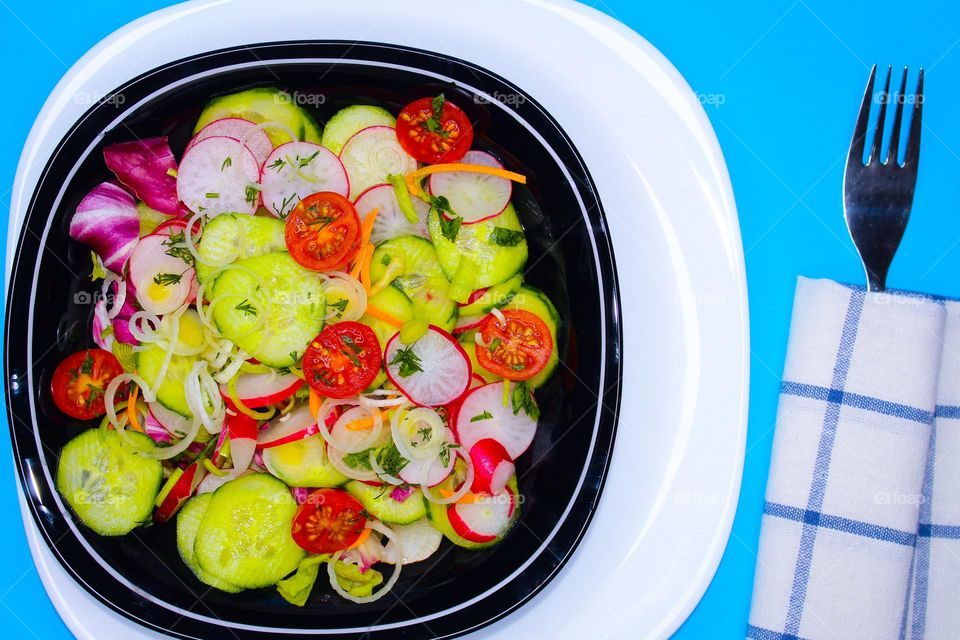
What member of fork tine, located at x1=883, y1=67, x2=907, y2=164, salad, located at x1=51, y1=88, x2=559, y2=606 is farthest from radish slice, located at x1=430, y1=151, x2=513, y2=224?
fork tine, located at x1=883, y1=67, x2=907, y2=164

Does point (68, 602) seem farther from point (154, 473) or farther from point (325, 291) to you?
point (325, 291)

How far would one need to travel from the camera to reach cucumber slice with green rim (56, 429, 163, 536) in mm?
1321

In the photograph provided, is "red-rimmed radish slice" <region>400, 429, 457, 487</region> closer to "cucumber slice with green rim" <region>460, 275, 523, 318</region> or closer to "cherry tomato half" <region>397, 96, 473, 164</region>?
"cucumber slice with green rim" <region>460, 275, 523, 318</region>

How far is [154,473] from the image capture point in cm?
136

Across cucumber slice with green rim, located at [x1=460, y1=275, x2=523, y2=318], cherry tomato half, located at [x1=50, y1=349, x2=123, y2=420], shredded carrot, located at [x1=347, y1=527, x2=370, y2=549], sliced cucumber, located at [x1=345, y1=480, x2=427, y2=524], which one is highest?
cucumber slice with green rim, located at [x1=460, y1=275, x2=523, y2=318]

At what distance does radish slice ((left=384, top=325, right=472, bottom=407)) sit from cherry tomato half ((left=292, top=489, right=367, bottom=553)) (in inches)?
9.6

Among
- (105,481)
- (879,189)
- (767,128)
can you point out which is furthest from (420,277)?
(879,189)

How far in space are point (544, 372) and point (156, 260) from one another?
76 cm

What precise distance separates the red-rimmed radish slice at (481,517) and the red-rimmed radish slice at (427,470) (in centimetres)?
6

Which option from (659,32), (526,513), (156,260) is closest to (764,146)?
(659,32)

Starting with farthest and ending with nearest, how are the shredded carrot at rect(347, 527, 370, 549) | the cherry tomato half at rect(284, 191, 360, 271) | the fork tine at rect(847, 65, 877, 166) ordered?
the fork tine at rect(847, 65, 877, 166), the shredded carrot at rect(347, 527, 370, 549), the cherry tomato half at rect(284, 191, 360, 271)

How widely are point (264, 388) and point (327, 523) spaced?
276 millimetres

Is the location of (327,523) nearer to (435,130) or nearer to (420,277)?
(420,277)

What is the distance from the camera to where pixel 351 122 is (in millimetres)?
1382
